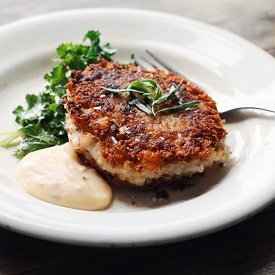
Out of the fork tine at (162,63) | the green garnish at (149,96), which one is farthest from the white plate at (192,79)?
the green garnish at (149,96)

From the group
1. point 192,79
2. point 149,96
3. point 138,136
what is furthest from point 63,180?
point 192,79

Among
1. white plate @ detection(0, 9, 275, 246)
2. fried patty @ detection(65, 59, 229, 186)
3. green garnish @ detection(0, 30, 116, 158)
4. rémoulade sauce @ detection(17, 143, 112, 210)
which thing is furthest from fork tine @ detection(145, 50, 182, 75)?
rémoulade sauce @ detection(17, 143, 112, 210)

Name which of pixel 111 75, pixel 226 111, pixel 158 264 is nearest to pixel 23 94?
pixel 111 75

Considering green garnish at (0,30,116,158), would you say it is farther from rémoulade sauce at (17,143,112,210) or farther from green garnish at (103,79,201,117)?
green garnish at (103,79,201,117)

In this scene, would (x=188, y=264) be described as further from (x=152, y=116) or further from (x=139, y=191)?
(x=152, y=116)

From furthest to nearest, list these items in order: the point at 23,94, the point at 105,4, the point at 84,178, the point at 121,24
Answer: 1. the point at 105,4
2. the point at 121,24
3. the point at 23,94
4. the point at 84,178

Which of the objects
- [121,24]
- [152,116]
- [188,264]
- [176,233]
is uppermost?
[121,24]

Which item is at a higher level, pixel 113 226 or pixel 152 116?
pixel 152 116
